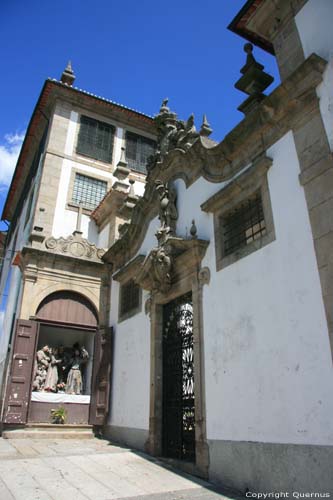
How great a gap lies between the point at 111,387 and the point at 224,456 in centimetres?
525

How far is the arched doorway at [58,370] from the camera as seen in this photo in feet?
33.0

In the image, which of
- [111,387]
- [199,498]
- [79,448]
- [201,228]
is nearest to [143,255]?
[201,228]

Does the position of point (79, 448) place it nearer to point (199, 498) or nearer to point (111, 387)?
point (111, 387)

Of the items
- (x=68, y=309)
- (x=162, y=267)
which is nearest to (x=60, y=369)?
(x=68, y=309)

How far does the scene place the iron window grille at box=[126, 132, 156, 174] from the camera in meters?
17.2

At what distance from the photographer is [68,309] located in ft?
38.2

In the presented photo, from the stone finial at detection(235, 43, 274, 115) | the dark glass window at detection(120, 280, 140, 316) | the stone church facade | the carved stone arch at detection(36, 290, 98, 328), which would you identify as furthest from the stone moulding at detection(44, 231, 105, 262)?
the stone finial at detection(235, 43, 274, 115)

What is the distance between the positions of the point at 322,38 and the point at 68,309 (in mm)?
9018

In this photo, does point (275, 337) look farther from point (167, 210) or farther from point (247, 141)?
point (167, 210)

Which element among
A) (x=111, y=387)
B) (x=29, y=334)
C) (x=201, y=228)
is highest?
(x=201, y=228)

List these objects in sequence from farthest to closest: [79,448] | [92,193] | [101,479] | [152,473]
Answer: [92,193] < [79,448] < [152,473] < [101,479]

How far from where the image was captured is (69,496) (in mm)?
4918

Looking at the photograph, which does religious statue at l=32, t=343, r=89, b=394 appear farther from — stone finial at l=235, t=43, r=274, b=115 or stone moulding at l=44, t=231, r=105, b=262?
stone finial at l=235, t=43, r=274, b=115

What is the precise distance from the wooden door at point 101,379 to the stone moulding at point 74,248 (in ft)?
7.81
